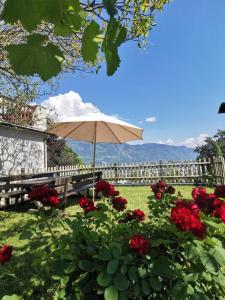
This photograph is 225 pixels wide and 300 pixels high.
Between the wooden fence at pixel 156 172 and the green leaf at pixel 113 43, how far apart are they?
17.1 metres

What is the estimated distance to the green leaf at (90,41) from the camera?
Result: 0.95 m

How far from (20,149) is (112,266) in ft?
47.8

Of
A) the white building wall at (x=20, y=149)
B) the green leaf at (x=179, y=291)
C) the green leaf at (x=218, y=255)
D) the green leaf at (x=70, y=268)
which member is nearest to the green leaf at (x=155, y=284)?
the green leaf at (x=179, y=291)

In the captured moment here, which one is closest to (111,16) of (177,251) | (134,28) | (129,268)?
(129,268)

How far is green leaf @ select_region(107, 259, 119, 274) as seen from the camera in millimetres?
2113

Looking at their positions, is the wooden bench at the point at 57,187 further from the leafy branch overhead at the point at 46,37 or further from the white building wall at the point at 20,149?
the leafy branch overhead at the point at 46,37

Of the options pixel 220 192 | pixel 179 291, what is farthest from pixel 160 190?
pixel 179 291

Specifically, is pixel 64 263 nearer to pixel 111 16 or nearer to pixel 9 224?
pixel 111 16

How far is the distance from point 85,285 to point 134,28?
6.31 m

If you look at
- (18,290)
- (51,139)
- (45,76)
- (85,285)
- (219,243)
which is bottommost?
(18,290)

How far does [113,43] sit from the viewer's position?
854mm

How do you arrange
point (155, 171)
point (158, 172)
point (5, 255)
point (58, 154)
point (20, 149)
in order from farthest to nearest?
point (58, 154)
point (155, 171)
point (158, 172)
point (20, 149)
point (5, 255)

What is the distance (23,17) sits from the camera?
803 mm

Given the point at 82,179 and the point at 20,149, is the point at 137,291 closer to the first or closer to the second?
the point at 82,179
